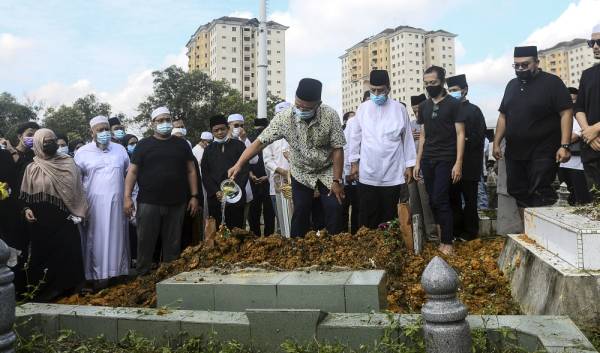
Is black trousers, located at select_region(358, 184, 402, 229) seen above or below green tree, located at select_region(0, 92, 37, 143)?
below

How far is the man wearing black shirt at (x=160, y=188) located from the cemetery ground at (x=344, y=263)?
960mm

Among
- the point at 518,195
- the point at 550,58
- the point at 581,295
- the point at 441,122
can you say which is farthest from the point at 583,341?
the point at 550,58

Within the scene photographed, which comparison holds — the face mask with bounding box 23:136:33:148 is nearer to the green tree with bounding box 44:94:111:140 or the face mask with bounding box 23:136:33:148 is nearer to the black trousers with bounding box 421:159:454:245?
the black trousers with bounding box 421:159:454:245

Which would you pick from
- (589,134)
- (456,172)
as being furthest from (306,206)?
(589,134)

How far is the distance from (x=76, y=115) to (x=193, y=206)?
54575 millimetres

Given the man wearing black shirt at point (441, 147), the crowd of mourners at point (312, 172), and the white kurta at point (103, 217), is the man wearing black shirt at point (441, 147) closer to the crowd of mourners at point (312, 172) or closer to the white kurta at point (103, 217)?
the crowd of mourners at point (312, 172)

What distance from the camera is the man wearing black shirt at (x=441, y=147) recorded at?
5691mm

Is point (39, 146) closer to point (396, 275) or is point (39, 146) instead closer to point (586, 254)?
point (396, 275)

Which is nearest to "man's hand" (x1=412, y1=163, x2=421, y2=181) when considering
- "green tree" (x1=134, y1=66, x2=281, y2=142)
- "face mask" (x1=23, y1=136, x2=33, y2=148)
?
"face mask" (x1=23, y1=136, x2=33, y2=148)

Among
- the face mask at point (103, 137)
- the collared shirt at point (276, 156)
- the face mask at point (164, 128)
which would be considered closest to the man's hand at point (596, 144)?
the collared shirt at point (276, 156)

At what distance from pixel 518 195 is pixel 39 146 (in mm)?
4803

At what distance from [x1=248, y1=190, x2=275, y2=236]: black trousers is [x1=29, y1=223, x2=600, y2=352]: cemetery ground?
11.6ft

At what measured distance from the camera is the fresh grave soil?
394 cm

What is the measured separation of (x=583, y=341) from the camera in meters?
2.52
